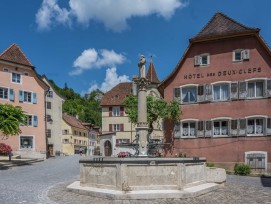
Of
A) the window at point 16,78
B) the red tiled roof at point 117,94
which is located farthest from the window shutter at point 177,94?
the red tiled roof at point 117,94

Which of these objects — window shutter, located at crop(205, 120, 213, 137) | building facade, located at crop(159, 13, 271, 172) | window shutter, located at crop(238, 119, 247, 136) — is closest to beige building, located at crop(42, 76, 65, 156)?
building facade, located at crop(159, 13, 271, 172)

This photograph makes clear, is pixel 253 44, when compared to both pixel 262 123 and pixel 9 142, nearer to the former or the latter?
pixel 262 123

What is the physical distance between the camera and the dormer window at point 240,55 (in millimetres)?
28406

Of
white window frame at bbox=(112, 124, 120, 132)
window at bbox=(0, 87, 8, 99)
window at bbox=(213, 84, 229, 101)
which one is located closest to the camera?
window at bbox=(213, 84, 229, 101)

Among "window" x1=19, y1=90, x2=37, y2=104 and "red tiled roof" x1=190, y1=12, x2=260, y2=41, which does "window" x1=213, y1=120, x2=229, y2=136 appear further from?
"window" x1=19, y1=90, x2=37, y2=104

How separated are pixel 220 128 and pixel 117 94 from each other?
104 ft

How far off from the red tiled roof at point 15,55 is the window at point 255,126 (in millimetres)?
25215

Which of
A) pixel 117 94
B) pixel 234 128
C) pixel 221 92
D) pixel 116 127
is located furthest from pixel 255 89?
pixel 117 94

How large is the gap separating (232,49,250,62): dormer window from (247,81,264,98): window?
6.53ft

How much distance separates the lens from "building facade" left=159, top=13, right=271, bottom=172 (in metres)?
27.5

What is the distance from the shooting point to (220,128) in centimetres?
2900

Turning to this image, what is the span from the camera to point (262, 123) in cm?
2738

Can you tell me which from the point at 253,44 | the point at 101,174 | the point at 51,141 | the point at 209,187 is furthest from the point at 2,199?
the point at 51,141

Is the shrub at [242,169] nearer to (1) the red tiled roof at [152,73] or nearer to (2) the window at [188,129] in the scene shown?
(2) the window at [188,129]
